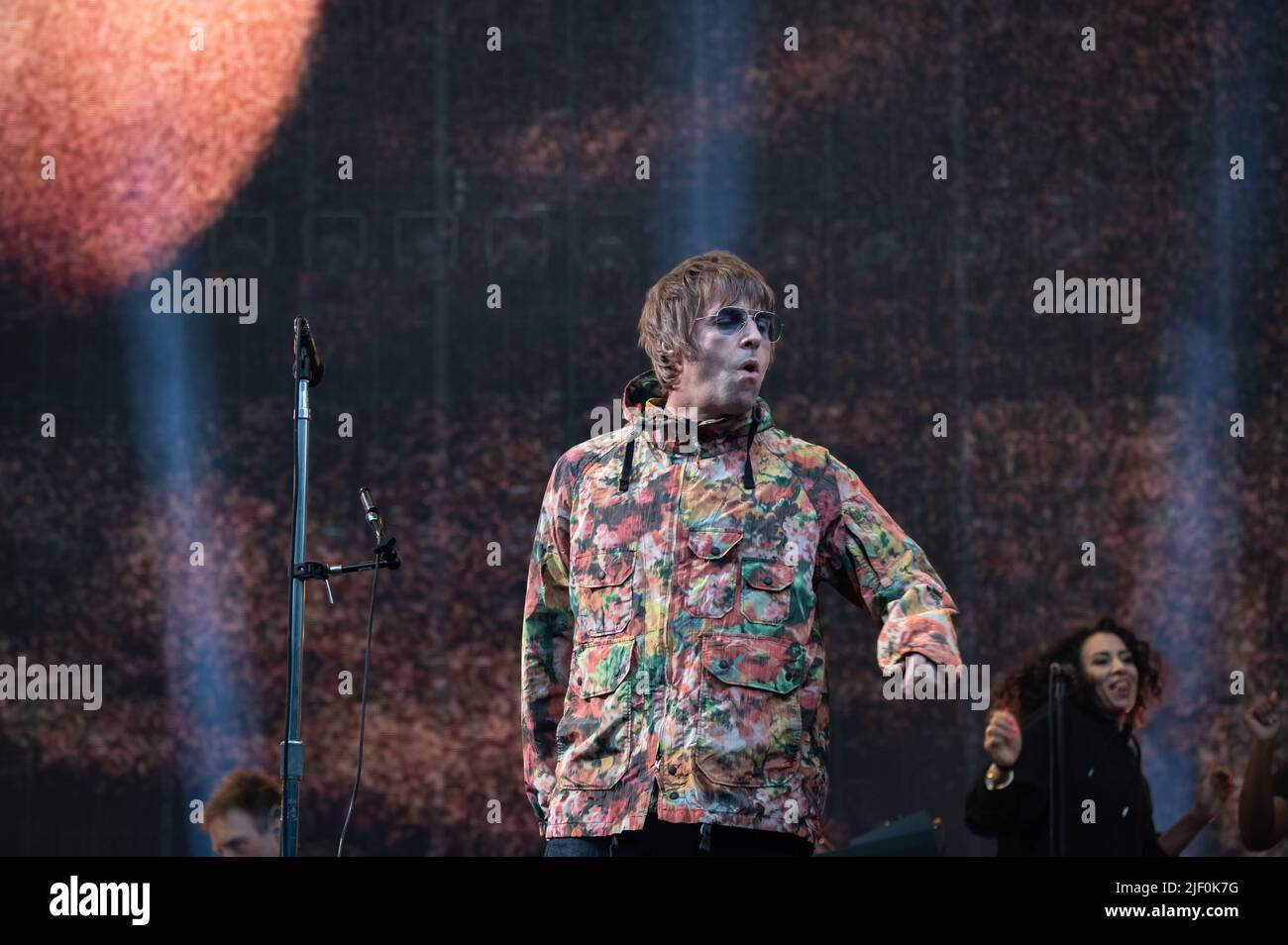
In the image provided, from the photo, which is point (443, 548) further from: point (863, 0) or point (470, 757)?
point (863, 0)

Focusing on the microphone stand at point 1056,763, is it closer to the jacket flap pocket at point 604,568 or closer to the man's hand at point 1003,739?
the man's hand at point 1003,739

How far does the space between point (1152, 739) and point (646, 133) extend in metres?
2.63

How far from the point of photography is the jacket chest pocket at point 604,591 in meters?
2.93

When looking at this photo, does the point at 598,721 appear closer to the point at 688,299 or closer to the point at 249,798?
the point at 688,299

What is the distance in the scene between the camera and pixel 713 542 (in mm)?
2928

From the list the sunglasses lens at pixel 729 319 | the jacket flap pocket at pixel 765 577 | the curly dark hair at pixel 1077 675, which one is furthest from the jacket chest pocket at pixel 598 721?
the curly dark hair at pixel 1077 675

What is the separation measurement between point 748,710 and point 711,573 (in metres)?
0.23

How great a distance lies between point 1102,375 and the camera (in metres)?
6.18

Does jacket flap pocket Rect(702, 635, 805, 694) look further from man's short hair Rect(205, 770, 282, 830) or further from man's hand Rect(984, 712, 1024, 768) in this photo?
man's short hair Rect(205, 770, 282, 830)

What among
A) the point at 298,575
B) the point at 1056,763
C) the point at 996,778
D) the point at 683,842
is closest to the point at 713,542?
the point at 683,842

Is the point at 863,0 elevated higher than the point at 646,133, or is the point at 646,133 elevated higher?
the point at 863,0
